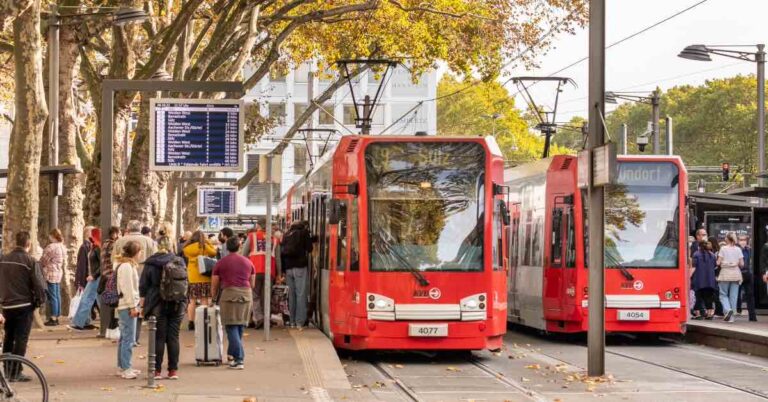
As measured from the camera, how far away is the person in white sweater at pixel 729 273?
28.4 m

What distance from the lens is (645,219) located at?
77.8 ft

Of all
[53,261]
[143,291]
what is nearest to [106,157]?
[53,261]

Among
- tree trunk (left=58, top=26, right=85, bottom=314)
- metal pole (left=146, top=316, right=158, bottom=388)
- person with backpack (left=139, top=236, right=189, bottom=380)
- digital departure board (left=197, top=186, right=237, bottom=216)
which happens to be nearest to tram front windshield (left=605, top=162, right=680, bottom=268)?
person with backpack (left=139, top=236, right=189, bottom=380)

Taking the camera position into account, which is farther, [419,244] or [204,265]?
[204,265]

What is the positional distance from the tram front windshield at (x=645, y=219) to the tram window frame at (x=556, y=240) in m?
0.81

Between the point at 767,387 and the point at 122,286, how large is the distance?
23.6ft

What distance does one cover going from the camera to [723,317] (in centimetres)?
2967

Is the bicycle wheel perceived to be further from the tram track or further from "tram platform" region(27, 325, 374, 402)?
the tram track

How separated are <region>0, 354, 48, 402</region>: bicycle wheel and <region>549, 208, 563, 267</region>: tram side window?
1306 centimetres

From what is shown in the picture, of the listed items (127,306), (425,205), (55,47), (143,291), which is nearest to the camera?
(143,291)

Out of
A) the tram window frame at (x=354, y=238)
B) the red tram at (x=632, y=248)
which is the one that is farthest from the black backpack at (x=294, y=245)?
the tram window frame at (x=354, y=238)

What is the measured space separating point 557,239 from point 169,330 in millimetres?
9456

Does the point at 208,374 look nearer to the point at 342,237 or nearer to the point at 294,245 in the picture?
the point at 342,237

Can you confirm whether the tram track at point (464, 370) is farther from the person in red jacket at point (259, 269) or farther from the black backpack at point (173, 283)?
the person in red jacket at point (259, 269)
